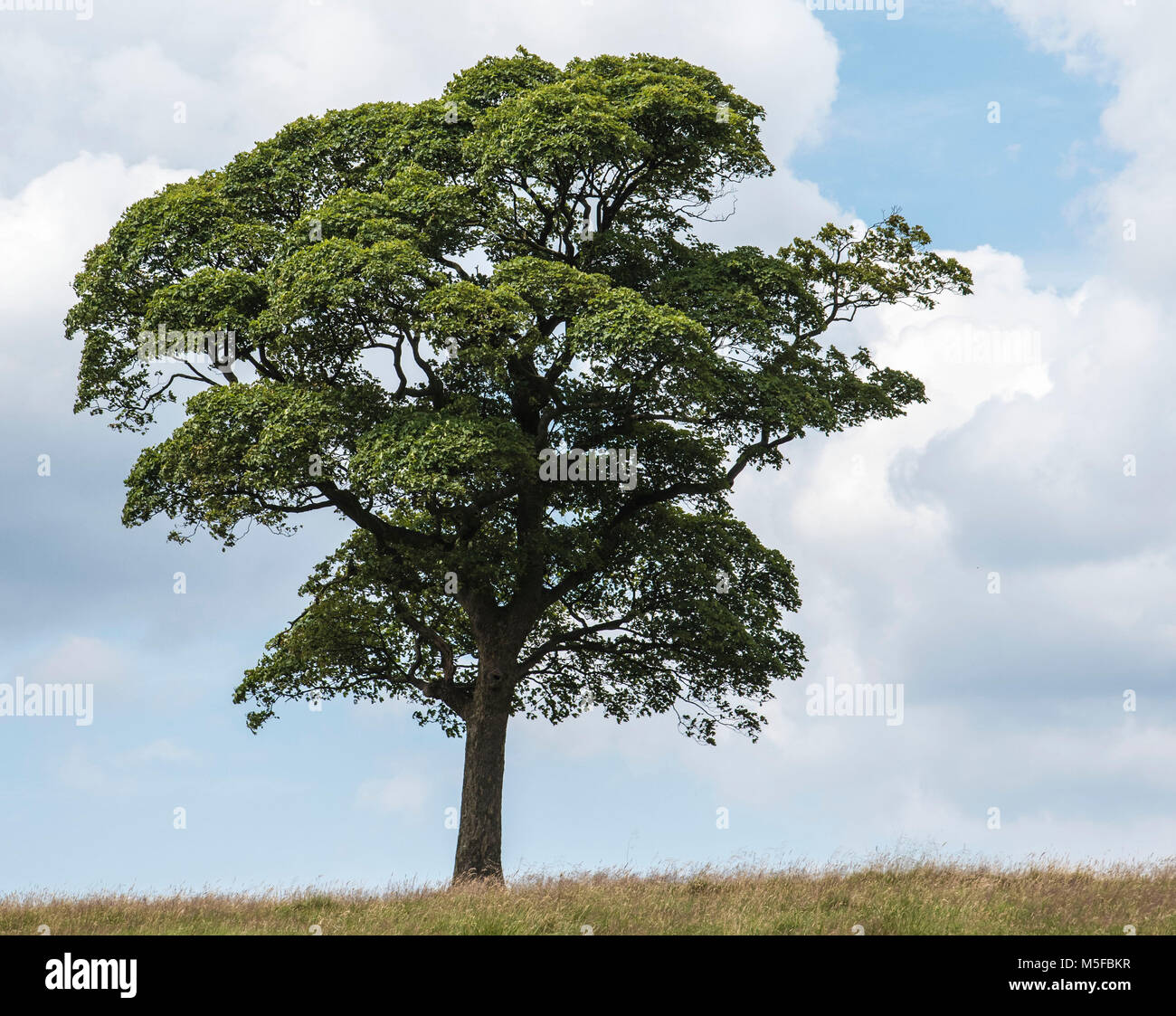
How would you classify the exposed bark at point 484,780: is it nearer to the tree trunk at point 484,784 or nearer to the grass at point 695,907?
the tree trunk at point 484,784

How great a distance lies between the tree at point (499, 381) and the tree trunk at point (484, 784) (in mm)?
76

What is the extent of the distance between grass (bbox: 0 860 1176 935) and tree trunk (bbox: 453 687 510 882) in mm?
1240

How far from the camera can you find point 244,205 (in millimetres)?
25828

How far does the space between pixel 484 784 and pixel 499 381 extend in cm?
860

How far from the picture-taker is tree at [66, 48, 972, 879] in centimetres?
2219

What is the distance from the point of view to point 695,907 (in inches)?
787

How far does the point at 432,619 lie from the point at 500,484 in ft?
18.4

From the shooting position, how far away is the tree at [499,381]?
72.8 feet
